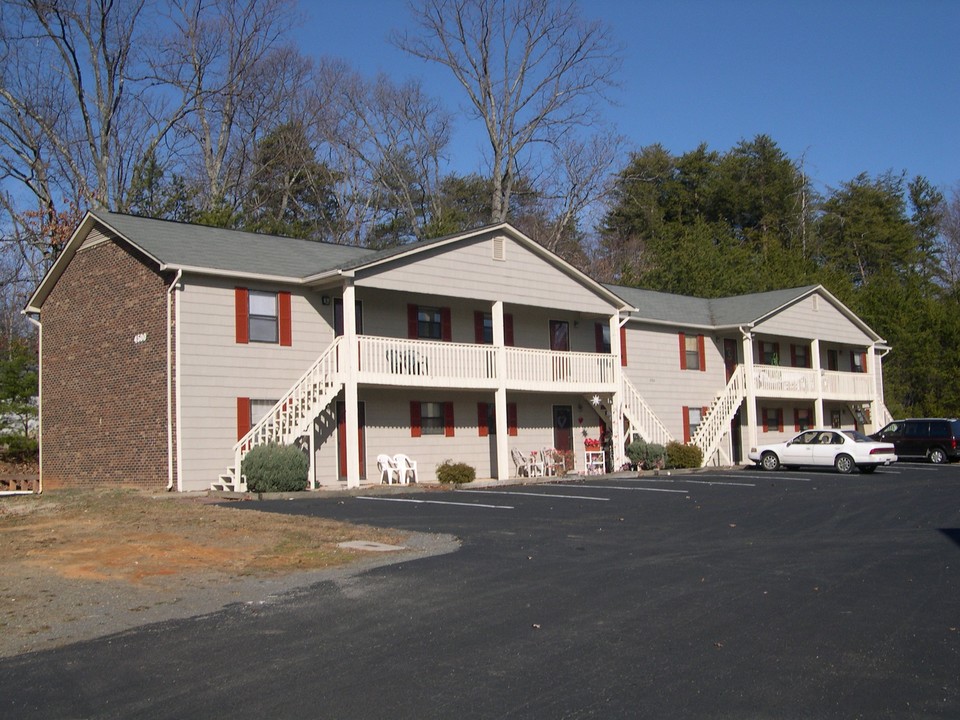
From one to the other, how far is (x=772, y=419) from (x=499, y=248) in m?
17.1

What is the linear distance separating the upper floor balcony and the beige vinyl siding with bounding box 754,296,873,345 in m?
9.29

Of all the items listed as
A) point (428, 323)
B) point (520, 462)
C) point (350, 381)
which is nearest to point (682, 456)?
point (520, 462)

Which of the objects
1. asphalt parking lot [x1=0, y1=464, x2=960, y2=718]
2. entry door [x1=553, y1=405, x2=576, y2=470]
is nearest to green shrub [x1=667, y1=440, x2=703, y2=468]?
entry door [x1=553, y1=405, x2=576, y2=470]

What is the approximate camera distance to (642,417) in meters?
32.1

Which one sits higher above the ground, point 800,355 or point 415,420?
point 800,355

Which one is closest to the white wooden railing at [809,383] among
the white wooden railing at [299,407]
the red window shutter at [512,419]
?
Answer: the red window shutter at [512,419]

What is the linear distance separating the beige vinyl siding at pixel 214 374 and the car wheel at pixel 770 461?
15.4 metres

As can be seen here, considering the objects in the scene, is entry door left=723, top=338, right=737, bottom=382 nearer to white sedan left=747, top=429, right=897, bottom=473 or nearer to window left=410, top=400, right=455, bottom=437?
white sedan left=747, top=429, right=897, bottom=473

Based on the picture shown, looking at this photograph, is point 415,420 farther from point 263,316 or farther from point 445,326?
point 263,316

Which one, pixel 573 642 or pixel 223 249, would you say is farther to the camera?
pixel 223 249

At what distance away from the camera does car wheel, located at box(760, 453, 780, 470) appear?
31266 millimetres

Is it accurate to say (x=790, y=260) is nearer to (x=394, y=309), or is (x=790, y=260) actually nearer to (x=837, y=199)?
(x=837, y=199)

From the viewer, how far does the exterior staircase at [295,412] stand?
22250mm

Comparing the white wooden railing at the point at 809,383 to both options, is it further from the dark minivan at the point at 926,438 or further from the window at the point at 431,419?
the window at the point at 431,419
